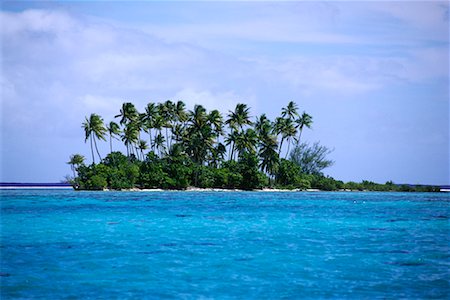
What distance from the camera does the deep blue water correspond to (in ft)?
56.8

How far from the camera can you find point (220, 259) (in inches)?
886

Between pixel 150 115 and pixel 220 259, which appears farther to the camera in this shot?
pixel 150 115

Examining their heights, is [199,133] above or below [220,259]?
above

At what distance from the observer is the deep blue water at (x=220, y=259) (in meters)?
17.3

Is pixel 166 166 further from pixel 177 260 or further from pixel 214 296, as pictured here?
pixel 214 296

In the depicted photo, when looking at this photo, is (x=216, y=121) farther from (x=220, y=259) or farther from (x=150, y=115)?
(x=220, y=259)

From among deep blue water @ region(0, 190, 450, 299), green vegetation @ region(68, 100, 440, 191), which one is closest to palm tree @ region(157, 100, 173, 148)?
green vegetation @ region(68, 100, 440, 191)

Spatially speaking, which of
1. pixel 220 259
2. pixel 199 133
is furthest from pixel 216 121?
pixel 220 259

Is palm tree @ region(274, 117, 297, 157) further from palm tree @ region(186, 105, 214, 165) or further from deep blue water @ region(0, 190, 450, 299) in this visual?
deep blue water @ region(0, 190, 450, 299)

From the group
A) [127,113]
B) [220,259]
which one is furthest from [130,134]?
[220,259]

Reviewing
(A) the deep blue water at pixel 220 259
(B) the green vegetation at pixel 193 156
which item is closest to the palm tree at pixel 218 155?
(B) the green vegetation at pixel 193 156

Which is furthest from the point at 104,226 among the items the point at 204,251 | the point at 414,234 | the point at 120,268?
the point at 414,234

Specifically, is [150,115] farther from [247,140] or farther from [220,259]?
[220,259]

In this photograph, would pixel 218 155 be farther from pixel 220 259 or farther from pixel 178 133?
pixel 220 259
